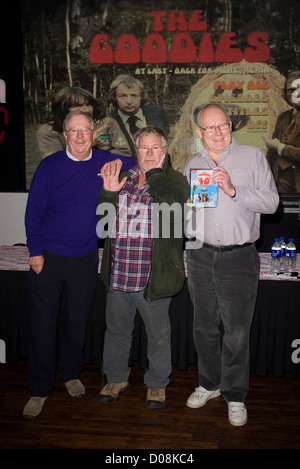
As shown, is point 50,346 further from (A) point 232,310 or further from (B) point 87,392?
(A) point 232,310

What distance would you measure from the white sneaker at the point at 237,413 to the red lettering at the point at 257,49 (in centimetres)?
379

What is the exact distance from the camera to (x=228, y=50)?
4.51m

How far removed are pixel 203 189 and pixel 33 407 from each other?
58.8 inches

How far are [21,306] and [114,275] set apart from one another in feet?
2.88

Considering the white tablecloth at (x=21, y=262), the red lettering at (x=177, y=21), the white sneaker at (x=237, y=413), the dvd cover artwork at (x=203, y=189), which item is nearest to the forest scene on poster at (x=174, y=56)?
the red lettering at (x=177, y=21)

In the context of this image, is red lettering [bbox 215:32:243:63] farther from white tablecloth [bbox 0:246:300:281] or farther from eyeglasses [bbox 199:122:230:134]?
eyeglasses [bbox 199:122:230:134]

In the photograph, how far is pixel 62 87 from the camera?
4703 millimetres

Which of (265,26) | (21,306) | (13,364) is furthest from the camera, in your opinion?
(265,26)

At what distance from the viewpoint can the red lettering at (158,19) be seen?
4.51 metres

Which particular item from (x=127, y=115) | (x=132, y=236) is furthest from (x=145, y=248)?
(x=127, y=115)

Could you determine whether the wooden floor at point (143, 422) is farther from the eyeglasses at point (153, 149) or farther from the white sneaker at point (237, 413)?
the eyeglasses at point (153, 149)

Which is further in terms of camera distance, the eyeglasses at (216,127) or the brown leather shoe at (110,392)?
the brown leather shoe at (110,392)

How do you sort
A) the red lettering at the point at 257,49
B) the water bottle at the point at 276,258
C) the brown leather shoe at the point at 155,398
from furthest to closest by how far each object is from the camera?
1. the red lettering at the point at 257,49
2. the water bottle at the point at 276,258
3. the brown leather shoe at the point at 155,398
